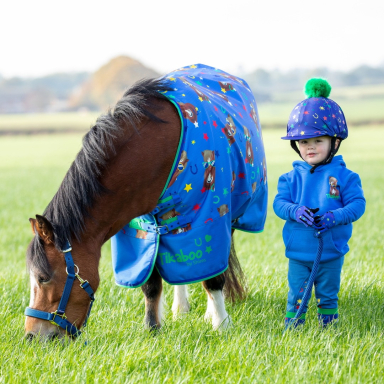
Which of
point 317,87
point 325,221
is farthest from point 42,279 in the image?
point 317,87

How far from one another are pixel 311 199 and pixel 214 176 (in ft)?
2.23

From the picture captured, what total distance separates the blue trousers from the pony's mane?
1.34 meters

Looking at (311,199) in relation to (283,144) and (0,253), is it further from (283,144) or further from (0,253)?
(283,144)

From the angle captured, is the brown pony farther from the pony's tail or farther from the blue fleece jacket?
the pony's tail

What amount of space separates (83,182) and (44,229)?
0.33 meters

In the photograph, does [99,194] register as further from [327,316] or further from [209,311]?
[327,316]

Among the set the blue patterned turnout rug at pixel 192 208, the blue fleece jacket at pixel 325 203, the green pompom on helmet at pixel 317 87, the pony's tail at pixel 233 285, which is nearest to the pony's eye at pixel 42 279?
the blue patterned turnout rug at pixel 192 208

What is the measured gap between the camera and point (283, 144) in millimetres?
33000

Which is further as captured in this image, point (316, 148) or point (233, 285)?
point (233, 285)

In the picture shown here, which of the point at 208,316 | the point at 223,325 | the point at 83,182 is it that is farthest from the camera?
the point at 208,316

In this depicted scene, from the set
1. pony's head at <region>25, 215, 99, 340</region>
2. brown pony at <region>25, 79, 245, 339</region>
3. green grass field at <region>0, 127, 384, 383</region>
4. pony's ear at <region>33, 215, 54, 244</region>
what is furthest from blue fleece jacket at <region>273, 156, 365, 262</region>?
pony's ear at <region>33, 215, 54, 244</region>

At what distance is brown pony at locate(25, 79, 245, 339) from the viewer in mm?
2547

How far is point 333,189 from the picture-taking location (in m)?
3.01

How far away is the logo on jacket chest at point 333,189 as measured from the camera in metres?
3.01
